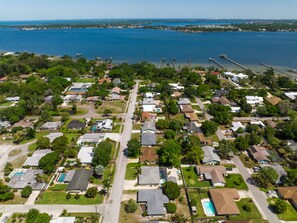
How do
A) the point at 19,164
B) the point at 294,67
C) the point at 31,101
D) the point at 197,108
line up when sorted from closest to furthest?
the point at 19,164 → the point at 31,101 → the point at 197,108 → the point at 294,67

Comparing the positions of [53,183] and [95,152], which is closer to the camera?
[53,183]

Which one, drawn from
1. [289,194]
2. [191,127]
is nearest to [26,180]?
[191,127]

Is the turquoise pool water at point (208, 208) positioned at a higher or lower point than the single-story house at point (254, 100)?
lower

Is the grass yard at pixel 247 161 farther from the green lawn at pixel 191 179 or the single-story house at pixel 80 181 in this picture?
the single-story house at pixel 80 181

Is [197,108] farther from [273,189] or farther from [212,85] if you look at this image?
[273,189]

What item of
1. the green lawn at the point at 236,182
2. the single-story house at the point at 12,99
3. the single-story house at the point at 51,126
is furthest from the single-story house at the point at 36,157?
the single-story house at the point at 12,99

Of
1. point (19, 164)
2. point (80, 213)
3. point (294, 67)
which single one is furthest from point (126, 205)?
point (294, 67)
